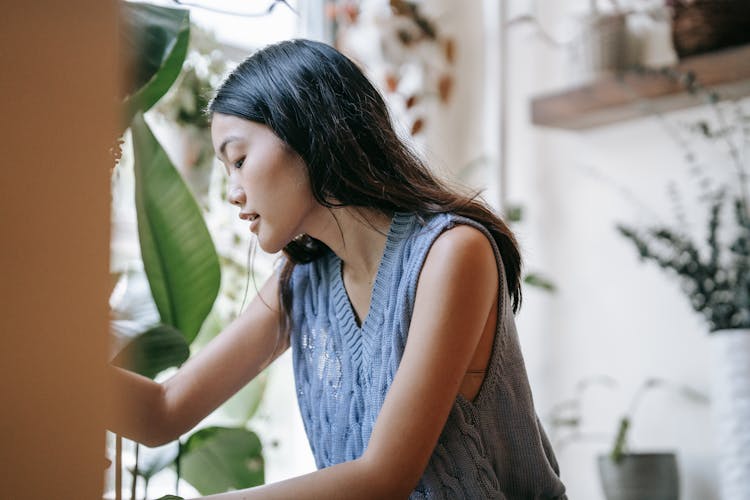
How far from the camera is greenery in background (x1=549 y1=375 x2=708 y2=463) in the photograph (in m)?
2.11

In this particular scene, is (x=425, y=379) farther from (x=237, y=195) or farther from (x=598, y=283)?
(x=598, y=283)

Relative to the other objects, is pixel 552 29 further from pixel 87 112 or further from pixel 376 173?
pixel 87 112

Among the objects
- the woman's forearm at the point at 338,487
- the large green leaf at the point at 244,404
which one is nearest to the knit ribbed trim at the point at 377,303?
the woman's forearm at the point at 338,487

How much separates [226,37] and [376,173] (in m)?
1.33

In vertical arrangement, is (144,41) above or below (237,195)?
above

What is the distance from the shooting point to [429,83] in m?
2.58

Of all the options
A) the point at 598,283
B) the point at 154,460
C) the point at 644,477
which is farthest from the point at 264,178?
the point at 598,283

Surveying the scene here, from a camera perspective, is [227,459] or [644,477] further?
[644,477]

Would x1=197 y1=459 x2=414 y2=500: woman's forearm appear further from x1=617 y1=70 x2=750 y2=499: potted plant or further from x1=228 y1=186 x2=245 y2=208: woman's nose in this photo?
x1=617 y1=70 x2=750 y2=499: potted plant

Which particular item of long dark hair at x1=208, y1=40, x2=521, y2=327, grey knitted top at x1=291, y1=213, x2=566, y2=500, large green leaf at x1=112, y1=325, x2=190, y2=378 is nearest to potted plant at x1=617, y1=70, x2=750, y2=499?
grey knitted top at x1=291, y1=213, x2=566, y2=500

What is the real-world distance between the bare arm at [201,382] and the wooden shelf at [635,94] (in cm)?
125

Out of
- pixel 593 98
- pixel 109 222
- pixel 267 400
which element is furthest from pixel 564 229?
pixel 109 222

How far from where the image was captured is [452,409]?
0.99 m

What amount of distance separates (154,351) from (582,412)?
1.62 meters
